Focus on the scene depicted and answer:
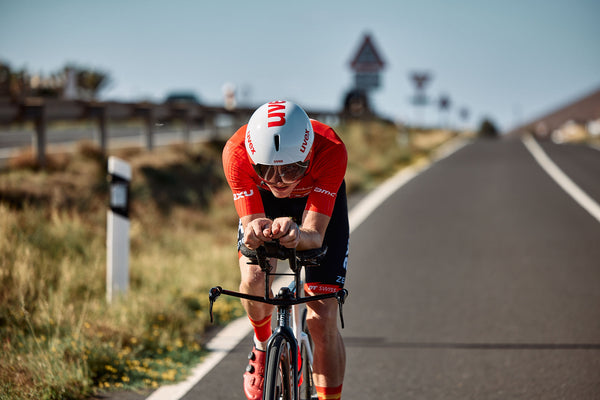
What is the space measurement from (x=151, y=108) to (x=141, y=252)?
581 cm

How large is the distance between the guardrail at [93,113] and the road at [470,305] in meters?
3.61

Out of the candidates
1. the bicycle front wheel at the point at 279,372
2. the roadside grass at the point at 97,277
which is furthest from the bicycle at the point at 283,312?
the roadside grass at the point at 97,277

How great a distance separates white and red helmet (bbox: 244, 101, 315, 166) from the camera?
2750 millimetres

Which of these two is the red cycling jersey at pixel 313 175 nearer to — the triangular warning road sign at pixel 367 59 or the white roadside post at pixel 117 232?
the white roadside post at pixel 117 232

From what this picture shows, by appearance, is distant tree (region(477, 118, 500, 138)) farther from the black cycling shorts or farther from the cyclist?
the cyclist

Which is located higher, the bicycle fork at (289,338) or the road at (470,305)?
the bicycle fork at (289,338)

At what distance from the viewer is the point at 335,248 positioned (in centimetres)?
346

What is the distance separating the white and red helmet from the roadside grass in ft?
7.01

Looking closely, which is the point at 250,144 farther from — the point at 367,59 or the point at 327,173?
the point at 367,59

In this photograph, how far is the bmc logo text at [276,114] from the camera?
276 centimetres

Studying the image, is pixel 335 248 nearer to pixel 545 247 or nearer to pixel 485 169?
pixel 545 247

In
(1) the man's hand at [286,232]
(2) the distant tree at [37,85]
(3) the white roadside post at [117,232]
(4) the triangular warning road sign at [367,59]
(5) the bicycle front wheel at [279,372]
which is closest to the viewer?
(1) the man's hand at [286,232]

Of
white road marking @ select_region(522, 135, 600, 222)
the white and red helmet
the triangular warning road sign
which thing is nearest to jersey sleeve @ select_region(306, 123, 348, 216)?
the white and red helmet

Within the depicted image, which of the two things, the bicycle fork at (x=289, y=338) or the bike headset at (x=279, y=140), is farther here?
the bicycle fork at (x=289, y=338)
